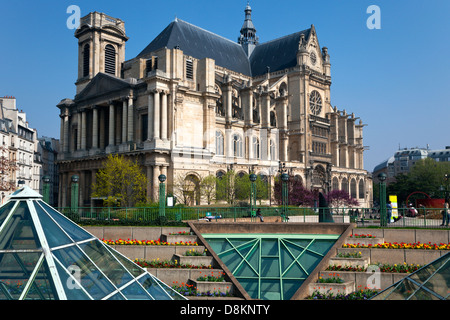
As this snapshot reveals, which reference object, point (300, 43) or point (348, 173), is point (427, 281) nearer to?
point (300, 43)

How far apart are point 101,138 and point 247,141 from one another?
706 inches

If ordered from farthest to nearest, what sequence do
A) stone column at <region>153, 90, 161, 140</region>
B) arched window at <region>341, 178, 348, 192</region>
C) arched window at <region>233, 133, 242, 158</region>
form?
arched window at <region>341, 178, 348, 192</region> < arched window at <region>233, 133, 242, 158</region> < stone column at <region>153, 90, 161, 140</region>

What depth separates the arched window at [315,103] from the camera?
66.4 metres

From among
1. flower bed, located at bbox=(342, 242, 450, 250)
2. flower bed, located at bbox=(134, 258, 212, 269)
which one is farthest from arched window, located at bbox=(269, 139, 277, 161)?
flower bed, located at bbox=(134, 258, 212, 269)

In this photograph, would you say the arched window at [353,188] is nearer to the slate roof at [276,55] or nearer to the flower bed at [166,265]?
the slate roof at [276,55]

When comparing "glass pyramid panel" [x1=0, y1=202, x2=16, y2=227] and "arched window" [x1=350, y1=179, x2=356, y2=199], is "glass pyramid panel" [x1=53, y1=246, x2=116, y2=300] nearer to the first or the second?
"glass pyramid panel" [x1=0, y1=202, x2=16, y2=227]

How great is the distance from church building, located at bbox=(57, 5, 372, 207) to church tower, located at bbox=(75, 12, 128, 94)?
12 cm

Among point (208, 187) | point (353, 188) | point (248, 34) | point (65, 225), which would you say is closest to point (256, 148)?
point (208, 187)

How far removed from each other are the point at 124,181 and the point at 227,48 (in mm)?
35389

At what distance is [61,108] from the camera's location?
51.1 meters

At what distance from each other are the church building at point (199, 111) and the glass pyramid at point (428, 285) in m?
32.8

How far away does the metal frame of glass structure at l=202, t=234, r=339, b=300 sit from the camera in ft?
54.4

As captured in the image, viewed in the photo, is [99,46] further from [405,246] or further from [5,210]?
[5,210]
